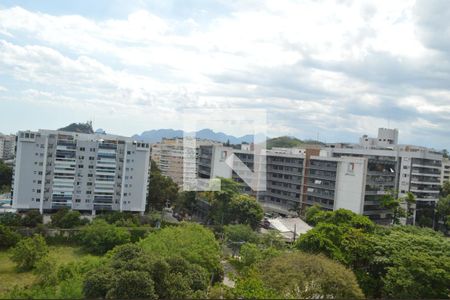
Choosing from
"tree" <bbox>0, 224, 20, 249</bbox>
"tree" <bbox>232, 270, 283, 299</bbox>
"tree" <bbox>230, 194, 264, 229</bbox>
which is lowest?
"tree" <bbox>0, 224, 20, 249</bbox>

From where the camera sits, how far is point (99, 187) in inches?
917

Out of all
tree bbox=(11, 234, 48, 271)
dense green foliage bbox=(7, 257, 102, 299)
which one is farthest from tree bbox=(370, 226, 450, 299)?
tree bbox=(11, 234, 48, 271)

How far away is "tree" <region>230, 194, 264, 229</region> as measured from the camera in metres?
19.0

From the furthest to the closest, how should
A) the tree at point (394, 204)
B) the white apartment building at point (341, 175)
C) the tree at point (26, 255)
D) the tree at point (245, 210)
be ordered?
1. the white apartment building at point (341, 175)
2. the tree at point (394, 204)
3. the tree at point (245, 210)
4. the tree at point (26, 255)

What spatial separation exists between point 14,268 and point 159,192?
1182 cm

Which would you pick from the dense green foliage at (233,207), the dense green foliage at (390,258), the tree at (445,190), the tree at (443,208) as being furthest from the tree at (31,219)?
the tree at (445,190)

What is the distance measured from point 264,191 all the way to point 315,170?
344 centimetres

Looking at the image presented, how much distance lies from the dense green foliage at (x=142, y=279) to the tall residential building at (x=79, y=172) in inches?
628

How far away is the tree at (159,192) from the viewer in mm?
25031

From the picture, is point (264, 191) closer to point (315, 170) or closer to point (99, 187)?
point (315, 170)

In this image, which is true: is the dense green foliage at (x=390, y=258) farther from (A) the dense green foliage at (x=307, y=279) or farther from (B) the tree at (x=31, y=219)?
(B) the tree at (x=31, y=219)

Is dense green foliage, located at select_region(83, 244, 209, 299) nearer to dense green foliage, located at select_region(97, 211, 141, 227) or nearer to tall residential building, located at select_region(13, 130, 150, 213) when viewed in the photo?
dense green foliage, located at select_region(97, 211, 141, 227)

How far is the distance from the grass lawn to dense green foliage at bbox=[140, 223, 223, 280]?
13.9 ft

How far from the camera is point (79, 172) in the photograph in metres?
22.9
